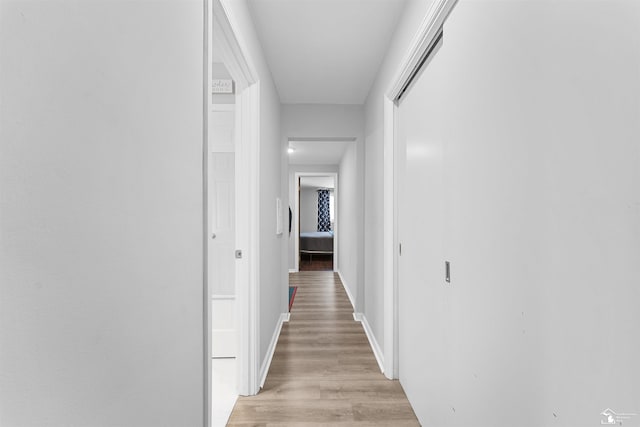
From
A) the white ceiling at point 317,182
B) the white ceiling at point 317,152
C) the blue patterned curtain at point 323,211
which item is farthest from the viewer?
the blue patterned curtain at point 323,211

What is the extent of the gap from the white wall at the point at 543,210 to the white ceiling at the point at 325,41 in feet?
3.00

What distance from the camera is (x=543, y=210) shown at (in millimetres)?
780

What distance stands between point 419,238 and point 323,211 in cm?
902

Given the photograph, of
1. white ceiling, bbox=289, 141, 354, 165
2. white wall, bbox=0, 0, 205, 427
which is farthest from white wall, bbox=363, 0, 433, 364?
white ceiling, bbox=289, 141, 354, 165

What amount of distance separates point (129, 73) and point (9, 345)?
1.87 feet

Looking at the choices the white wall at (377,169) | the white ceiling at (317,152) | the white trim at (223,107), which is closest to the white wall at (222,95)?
the white trim at (223,107)

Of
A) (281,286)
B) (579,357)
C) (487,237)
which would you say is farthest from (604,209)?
(281,286)

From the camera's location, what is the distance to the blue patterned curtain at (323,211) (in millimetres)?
10812

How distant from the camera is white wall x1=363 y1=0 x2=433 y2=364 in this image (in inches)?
79.9

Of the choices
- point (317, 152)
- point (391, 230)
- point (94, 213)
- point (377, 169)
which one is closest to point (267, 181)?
point (377, 169)

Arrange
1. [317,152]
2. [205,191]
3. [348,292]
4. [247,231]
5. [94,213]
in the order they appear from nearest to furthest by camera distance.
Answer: [94,213] → [205,191] → [247,231] → [348,292] → [317,152]

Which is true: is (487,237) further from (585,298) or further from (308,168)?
(308,168)

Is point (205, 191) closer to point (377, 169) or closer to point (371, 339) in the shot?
point (377, 169)

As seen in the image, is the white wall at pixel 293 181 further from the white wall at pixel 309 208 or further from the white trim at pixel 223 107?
the white trim at pixel 223 107
